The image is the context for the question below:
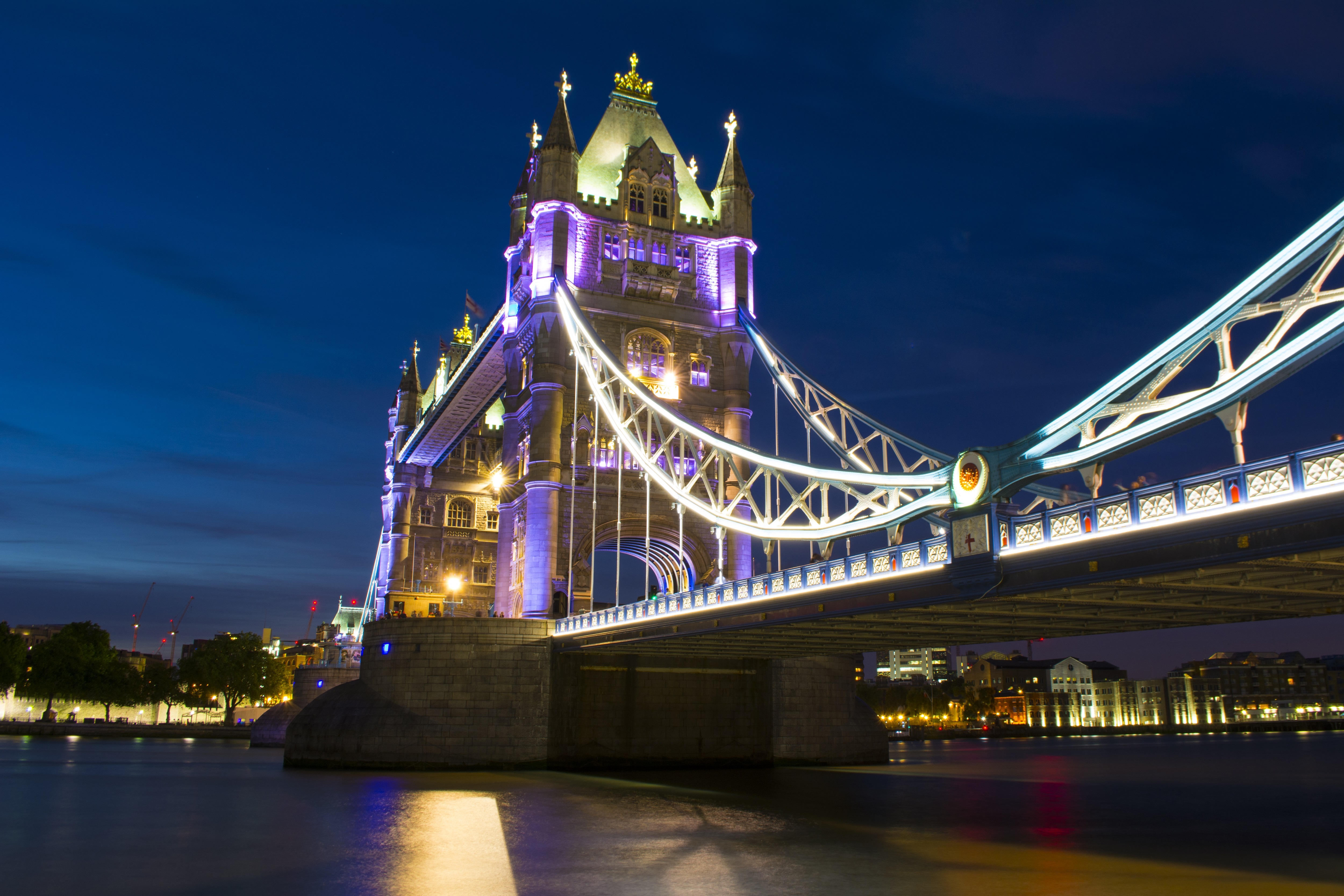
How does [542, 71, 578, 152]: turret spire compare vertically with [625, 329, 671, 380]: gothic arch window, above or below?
above

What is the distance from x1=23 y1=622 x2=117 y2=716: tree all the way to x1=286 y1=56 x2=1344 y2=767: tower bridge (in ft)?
137

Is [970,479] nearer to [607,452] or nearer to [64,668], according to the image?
[607,452]

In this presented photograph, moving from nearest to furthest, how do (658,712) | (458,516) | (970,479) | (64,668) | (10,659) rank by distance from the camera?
(970,479) < (658,712) < (458,516) < (10,659) < (64,668)

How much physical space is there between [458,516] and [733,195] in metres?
33.1

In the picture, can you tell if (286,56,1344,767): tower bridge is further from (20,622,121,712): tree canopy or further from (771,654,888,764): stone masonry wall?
(20,622,121,712): tree canopy

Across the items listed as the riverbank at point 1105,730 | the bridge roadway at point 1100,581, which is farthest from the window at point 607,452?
the riverbank at point 1105,730

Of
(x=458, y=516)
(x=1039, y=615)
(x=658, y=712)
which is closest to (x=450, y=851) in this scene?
(x=1039, y=615)

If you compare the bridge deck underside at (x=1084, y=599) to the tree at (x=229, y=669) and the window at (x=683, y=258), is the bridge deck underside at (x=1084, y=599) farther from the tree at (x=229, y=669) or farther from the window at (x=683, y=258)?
the tree at (x=229, y=669)

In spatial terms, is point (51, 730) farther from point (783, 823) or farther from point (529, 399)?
point (783, 823)

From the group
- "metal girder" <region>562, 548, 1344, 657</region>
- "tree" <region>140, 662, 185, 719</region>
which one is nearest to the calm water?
"metal girder" <region>562, 548, 1344, 657</region>

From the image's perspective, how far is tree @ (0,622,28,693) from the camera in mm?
81375

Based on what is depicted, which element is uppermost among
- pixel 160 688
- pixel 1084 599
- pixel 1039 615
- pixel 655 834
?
pixel 1084 599

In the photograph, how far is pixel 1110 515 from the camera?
17.3 meters

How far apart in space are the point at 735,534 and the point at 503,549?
10022mm
